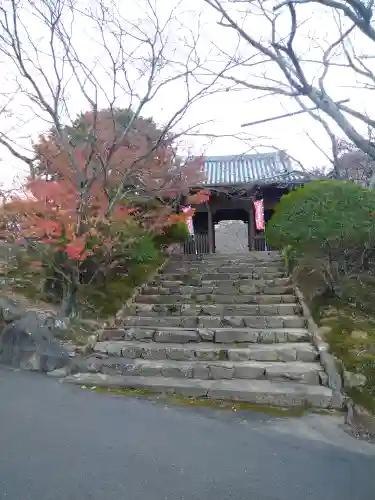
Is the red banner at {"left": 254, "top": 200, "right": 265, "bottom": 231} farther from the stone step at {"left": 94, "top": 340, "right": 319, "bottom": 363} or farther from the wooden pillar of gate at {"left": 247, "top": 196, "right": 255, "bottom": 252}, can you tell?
the stone step at {"left": 94, "top": 340, "right": 319, "bottom": 363}

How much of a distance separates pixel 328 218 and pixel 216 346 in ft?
9.39

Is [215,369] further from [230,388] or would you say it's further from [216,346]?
[216,346]

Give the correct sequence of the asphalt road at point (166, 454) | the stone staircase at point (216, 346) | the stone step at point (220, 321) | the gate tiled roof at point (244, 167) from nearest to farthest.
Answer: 1. the asphalt road at point (166, 454)
2. the stone staircase at point (216, 346)
3. the stone step at point (220, 321)
4. the gate tiled roof at point (244, 167)

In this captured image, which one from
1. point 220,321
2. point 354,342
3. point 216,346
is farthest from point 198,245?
point 354,342

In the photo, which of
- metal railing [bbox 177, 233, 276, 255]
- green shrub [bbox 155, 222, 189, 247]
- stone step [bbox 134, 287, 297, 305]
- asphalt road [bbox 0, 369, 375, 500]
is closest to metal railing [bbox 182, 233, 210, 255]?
metal railing [bbox 177, 233, 276, 255]

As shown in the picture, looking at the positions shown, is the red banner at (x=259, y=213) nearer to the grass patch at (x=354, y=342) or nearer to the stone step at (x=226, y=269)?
the stone step at (x=226, y=269)

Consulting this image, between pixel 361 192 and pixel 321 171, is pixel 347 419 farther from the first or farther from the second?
pixel 321 171

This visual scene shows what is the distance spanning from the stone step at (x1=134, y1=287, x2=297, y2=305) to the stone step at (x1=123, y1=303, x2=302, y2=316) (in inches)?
14.7

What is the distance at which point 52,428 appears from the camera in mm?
3797

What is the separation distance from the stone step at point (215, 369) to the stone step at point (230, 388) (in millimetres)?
125

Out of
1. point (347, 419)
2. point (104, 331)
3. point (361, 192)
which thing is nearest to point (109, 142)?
point (104, 331)

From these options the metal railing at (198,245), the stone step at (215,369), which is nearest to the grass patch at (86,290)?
the stone step at (215,369)

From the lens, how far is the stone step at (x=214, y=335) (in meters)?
6.74

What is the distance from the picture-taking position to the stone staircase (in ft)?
17.2
